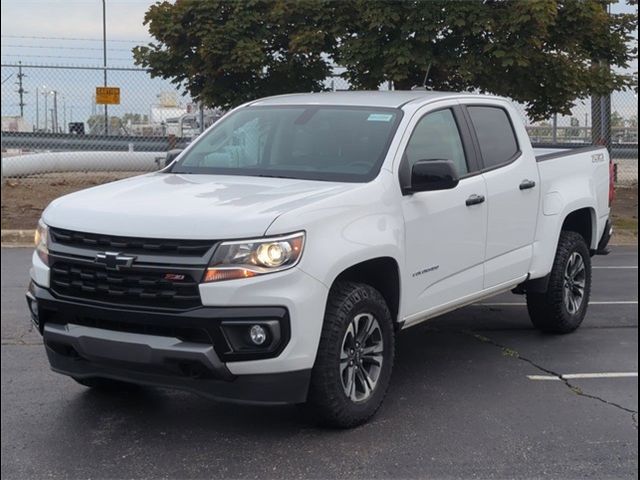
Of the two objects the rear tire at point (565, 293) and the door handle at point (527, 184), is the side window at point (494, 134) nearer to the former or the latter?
the door handle at point (527, 184)

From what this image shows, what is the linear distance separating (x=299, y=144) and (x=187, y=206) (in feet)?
4.48

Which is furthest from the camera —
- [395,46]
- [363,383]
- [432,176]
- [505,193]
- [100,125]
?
[100,125]

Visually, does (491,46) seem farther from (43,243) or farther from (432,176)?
(43,243)

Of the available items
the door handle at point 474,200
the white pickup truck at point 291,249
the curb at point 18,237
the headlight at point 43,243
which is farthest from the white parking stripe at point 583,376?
the curb at point 18,237

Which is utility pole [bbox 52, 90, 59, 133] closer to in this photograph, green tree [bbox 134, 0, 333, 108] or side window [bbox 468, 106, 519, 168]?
green tree [bbox 134, 0, 333, 108]

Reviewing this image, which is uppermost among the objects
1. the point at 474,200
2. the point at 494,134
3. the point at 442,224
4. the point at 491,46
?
the point at 491,46

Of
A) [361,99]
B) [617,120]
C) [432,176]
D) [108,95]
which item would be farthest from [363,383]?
[617,120]

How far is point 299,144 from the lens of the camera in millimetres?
5504

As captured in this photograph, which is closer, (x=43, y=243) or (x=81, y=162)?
(x=43, y=243)

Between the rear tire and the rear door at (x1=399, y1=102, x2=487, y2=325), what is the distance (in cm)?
118

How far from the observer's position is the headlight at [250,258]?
Answer: 4066 millimetres

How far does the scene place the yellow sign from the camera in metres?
14.4

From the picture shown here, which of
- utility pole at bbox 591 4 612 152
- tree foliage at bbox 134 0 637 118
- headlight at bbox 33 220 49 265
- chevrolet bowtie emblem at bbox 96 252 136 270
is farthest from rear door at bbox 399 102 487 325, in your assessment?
utility pole at bbox 591 4 612 152

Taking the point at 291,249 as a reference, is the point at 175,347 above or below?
below
